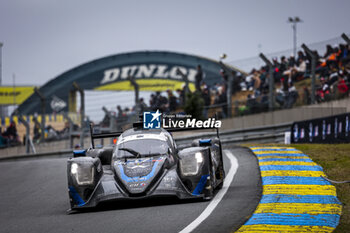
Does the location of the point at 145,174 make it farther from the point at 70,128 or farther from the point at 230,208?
the point at 70,128

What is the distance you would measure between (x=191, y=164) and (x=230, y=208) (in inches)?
59.5

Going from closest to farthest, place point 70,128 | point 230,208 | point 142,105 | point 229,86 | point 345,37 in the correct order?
point 230,208
point 345,37
point 142,105
point 229,86
point 70,128

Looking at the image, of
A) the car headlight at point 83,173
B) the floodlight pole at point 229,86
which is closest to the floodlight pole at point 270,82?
the floodlight pole at point 229,86

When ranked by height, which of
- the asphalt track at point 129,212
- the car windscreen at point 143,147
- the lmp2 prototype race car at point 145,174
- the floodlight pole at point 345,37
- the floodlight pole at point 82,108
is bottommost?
the asphalt track at point 129,212

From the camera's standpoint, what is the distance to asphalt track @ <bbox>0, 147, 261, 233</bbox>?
7.34 metres

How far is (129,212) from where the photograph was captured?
8648 mm

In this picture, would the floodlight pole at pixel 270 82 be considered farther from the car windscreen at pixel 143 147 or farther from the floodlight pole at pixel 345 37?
the car windscreen at pixel 143 147

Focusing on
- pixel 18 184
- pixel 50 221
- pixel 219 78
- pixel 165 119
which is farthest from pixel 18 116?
pixel 50 221

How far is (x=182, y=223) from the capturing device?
7.29 meters

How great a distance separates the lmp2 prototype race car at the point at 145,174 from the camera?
920 centimetres

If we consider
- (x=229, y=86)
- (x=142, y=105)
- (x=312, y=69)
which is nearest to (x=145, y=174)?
(x=142, y=105)

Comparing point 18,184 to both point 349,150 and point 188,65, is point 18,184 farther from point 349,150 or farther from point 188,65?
point 188,65

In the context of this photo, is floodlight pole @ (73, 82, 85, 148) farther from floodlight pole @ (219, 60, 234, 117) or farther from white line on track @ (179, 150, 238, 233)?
white line on track @ (179, 150, 238, 233)

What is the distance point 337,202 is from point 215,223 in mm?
1882
